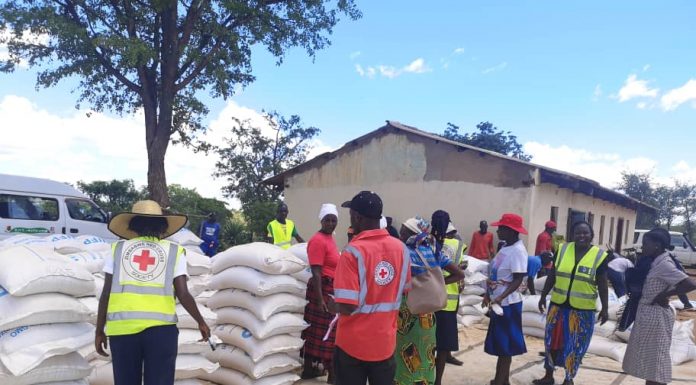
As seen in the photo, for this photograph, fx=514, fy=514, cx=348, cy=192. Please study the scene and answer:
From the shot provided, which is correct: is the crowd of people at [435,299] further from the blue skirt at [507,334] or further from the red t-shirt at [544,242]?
the red t-shirt at [544,242]

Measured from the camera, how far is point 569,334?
15.5 feet

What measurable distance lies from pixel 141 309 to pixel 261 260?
172 centimetres

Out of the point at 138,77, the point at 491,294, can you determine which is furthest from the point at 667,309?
the point at 138,77

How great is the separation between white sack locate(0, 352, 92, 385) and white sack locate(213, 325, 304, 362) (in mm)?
1351

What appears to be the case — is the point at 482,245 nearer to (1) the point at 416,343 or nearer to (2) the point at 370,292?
(1) the point at 416,343

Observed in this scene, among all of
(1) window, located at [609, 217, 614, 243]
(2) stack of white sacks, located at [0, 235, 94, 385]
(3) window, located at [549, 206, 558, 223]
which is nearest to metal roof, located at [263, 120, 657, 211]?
(3) window, located at [549, 206, 558, 223]

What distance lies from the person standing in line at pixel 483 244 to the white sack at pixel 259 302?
6.40 metres

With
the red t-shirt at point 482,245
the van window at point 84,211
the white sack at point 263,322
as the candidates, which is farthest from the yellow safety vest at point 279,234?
the van window at point 84,211

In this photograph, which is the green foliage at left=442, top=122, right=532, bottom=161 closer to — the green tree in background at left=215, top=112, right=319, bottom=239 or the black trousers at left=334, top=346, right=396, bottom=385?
the green tree in background at left=215, top=112, right=319, bottom=239

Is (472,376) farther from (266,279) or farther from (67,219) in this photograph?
(67,219)

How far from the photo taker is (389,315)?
281 cm

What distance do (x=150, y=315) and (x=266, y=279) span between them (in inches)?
67.6

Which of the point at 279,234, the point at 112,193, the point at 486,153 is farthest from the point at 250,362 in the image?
the point at 112,193

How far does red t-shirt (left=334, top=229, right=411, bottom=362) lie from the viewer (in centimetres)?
267
